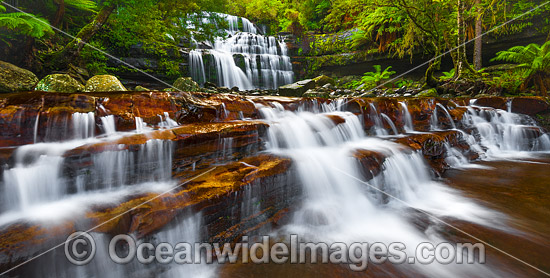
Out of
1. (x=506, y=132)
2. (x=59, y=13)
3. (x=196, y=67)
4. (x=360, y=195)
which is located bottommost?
(x=360, y=195)

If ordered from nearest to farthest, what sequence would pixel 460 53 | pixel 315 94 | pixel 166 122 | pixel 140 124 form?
pixel 140 124
pixel 166 122
pixel 460 53
pixel 315 94

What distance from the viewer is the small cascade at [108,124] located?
3.14 metres

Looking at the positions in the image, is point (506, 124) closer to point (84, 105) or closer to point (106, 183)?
point (106, 183)

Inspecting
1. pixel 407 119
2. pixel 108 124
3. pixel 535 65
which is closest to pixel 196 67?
pixel 108 124

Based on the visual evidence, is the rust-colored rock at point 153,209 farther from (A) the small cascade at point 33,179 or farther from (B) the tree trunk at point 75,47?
(B) the tree trunk at point 75,47

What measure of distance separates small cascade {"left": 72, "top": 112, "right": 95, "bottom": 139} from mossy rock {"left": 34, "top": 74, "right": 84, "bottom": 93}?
2.72 metres

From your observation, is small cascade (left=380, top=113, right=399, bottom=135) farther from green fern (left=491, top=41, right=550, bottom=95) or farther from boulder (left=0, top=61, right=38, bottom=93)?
boulder (left=0, top=61, right=38, bottom=93)

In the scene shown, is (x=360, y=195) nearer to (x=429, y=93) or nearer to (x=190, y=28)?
(x=429, y=93)

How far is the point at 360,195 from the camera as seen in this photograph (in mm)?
3027

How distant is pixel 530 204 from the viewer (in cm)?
265

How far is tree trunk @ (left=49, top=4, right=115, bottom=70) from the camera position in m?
6.65

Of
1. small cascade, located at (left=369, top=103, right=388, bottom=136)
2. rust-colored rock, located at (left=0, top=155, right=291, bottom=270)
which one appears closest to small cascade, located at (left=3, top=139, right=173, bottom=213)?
rust-colored rock, located at (left=0, top=155, right=291, bottom=270)

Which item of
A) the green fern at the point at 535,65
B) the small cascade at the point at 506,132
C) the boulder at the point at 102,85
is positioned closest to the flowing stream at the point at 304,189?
the small cascade at the point at 506,132

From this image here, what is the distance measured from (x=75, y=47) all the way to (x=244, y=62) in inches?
277
